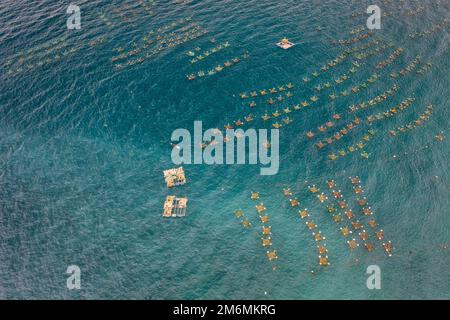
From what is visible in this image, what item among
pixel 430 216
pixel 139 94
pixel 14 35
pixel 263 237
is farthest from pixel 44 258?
pixel 14 35

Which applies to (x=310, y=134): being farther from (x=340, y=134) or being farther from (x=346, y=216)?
(x=346, y=216)

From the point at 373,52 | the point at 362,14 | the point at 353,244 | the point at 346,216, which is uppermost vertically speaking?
the point at 362,14

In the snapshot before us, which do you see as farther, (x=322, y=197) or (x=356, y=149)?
(x=356, y=149)

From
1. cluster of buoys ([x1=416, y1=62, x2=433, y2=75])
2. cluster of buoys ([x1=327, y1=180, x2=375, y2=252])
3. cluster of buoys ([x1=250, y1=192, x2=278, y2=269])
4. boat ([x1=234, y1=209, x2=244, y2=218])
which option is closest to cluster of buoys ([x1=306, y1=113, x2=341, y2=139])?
cluster of buoys ([x1=327, y1=180, x2=375, y2=252])

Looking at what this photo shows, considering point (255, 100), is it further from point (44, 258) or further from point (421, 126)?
point (44, 258)

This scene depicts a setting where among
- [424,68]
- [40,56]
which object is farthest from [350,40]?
[40,56]

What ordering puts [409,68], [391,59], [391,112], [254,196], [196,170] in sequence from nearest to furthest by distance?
[254,196] → [196,170] → [391,112] → [409,68] → [391,59]

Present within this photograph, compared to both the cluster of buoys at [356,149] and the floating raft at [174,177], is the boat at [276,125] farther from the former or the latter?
the floating raft at [174,177]
